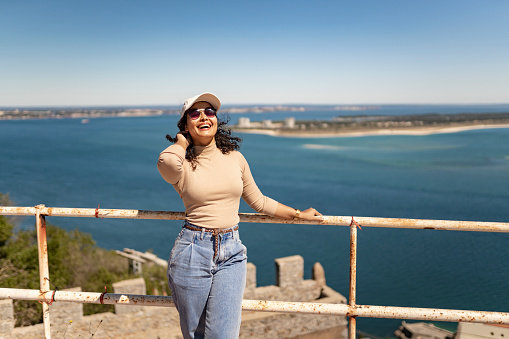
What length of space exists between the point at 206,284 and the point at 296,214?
2.21 feet

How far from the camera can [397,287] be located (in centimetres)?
3136

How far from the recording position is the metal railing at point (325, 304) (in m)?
2.41

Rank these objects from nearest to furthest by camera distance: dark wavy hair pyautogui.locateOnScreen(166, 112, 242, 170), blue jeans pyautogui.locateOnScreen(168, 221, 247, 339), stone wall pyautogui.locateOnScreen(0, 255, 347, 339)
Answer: blue jeans pyautogui.locateOnScreen(168, 221, 247, 339), dark wavy hair pyautogui.locateOnScreen(166, 112, 242, 170), stone wall pyautogui.locateOnScreen(0, 255, 347, 339)

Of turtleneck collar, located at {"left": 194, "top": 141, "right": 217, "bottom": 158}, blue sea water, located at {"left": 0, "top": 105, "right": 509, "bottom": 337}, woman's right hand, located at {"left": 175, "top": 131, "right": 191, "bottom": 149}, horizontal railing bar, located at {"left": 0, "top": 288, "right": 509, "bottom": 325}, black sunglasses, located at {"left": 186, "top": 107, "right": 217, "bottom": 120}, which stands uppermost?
black sunglasses, located at {"left": 186, "top": 107, "right": 217, "bottom": 120}

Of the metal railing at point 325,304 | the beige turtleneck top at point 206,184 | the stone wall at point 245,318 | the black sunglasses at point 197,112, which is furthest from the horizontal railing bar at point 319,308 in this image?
the stone wall at point 245,318

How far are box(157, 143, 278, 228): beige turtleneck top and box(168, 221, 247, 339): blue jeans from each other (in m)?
0.08

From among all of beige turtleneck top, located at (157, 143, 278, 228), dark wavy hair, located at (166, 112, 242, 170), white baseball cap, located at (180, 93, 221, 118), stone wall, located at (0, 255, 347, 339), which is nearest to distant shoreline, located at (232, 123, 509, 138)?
stone wall, located at (0, 255, 347, 339)

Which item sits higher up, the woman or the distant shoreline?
the woman

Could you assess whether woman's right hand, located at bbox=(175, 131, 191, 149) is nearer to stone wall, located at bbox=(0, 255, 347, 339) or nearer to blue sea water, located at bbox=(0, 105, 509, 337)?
stone wall, located at bbox=(0, 255, 347, 339)

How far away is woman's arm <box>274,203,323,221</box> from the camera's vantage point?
2.58m

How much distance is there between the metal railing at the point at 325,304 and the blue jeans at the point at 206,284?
17 cm

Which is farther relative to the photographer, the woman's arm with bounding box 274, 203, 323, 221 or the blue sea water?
the blue sea water

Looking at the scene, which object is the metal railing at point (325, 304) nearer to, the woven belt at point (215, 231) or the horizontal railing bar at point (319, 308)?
the horizontal railing bar at point (319, 308)

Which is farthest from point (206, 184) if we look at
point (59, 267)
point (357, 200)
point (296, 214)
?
point (357, 200)
